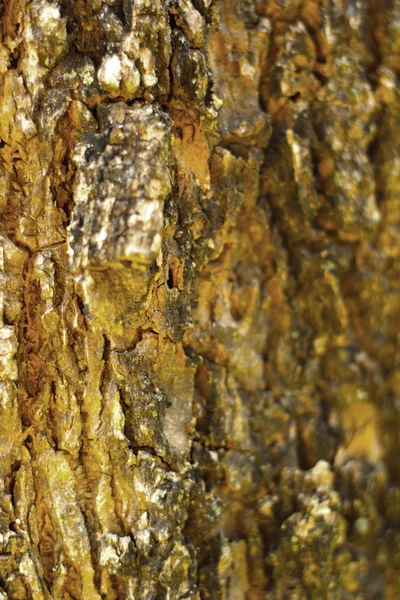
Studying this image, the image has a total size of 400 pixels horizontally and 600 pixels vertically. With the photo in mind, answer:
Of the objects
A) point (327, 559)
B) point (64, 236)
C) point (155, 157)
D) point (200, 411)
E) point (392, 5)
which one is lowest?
point (327, 559)

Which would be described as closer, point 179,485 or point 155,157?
point 155,157

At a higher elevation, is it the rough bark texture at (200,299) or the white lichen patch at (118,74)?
the white lichen patch at (118,74)

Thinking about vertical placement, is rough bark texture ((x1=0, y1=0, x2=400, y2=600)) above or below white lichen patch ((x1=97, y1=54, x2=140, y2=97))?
below

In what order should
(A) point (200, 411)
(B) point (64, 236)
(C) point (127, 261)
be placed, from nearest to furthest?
(C) point (127, 261)
(B) point (64, 236)
(A) point (200, 411)

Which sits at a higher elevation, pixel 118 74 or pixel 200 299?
pixel 118 74

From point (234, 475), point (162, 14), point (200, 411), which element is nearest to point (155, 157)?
point (162, 14)

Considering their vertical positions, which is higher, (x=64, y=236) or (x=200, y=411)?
(x=64, y=236)

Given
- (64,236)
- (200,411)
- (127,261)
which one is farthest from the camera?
(200,411)

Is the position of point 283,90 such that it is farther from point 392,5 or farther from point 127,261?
point 127,261
